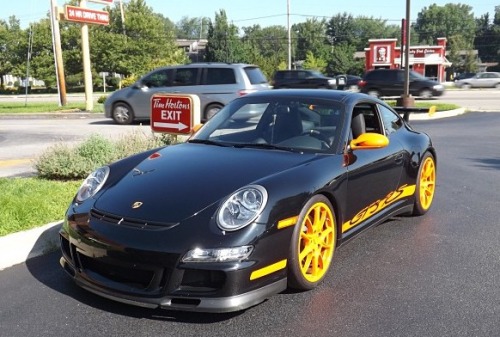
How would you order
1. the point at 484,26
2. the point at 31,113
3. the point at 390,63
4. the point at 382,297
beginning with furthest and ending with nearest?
the point at 484,26 → the point at 390,63 → the point at 31,113 → the point at 382,297

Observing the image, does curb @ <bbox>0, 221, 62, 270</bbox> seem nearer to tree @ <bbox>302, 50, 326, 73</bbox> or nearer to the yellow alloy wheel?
the yellow alloy wheel

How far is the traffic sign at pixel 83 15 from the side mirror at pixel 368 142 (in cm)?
1830

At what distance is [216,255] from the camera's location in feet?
9.89

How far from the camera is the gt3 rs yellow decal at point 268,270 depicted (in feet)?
10.2

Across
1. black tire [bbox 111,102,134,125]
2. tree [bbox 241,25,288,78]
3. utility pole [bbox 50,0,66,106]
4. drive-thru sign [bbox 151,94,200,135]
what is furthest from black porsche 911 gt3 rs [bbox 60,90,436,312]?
tree [bbox 241,25,288,78]

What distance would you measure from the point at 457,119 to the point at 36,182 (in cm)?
1458

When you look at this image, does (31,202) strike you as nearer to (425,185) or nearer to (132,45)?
(425,185)

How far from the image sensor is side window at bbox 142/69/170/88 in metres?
15.5

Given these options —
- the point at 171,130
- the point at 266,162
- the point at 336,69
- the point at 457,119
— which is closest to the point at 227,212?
the point at 266,162

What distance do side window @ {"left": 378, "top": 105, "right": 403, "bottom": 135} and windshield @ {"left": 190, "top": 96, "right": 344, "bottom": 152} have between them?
0.82 meters

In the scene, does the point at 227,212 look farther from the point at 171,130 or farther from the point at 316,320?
the point at 171,130

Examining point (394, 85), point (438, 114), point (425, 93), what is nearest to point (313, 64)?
point (425, 93)

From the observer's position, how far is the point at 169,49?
2158 inches

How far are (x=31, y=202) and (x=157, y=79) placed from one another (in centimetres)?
1090
